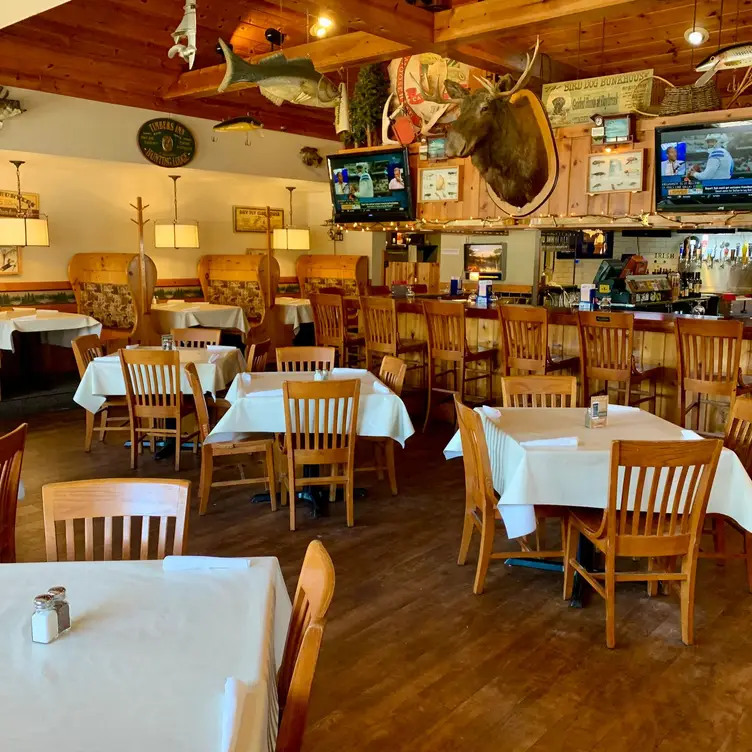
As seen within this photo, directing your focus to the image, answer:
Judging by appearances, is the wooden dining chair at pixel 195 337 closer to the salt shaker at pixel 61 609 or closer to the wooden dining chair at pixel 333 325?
the wooden dining chair at pixel 333 325

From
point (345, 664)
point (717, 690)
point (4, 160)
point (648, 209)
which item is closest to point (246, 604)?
point (345, 664)

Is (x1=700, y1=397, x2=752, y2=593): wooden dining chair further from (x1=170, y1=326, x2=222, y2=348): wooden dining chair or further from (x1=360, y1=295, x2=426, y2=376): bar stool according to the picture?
(x1=170, y1=326, x2=222, y2=348): wooden dining chair

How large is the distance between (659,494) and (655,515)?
0.20 m

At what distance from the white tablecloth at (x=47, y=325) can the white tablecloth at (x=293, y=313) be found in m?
2.47

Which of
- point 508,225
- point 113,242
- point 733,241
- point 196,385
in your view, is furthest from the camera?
point 733,241

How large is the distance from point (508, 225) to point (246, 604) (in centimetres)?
642

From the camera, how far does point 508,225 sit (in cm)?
768

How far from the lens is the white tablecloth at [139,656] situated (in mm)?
1351

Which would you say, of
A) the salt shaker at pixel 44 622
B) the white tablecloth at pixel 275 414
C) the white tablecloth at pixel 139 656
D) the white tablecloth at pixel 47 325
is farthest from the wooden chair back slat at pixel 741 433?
the white tablecloth at pixel 47 325

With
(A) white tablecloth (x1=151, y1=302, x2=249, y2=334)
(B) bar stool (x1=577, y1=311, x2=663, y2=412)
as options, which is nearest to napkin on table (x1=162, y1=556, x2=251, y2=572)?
(B) bar stool (x1=577, y1=311, x2=663, y2=412)

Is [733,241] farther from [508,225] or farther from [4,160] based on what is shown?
[4,160]

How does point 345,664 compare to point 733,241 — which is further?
point 733,241

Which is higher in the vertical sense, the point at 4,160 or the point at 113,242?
the point at 4,160

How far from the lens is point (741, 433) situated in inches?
135
